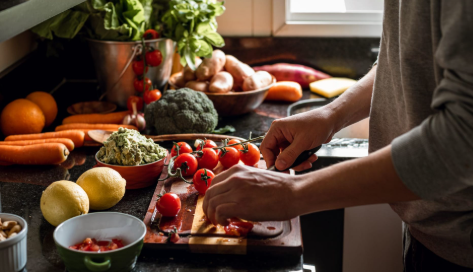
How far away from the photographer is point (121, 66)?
5.90ft

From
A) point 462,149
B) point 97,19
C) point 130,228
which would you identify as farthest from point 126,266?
point 97,19

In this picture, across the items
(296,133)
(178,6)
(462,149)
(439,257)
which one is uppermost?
(178,6)

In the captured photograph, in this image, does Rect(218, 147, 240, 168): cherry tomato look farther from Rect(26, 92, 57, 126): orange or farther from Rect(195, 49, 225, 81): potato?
Rect(26, 92, 57, 126): orange

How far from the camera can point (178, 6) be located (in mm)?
1795

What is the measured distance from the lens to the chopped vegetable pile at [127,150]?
1.26 metres

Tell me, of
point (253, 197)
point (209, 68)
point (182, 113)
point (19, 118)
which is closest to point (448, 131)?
point (253, 197)

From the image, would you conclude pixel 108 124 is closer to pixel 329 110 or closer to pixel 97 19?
pixel 97 19

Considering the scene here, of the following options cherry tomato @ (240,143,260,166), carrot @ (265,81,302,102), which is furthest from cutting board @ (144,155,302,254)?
carrot @ (265,81,302,102)

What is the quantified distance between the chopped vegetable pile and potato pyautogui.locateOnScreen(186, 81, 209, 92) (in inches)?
21.2

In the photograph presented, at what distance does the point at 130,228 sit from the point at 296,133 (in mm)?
469

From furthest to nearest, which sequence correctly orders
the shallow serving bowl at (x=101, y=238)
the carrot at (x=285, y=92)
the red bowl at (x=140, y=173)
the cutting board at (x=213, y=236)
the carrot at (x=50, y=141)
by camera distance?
the carrot at (x=285, y=92)
the carrot at (x=50, y=141)
the red bowl at (x=140, y=173)
the cutting board at (x=213, y=236)
the shallow serving bowl at (x=101, y=238)

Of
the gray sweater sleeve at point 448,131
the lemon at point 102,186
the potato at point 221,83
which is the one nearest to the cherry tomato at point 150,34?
the potato at point 221,83

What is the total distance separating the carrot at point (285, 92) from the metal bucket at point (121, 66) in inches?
17.7

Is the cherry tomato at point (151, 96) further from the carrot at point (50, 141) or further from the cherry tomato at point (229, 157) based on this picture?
the cherry tomato at point (229, 157)
